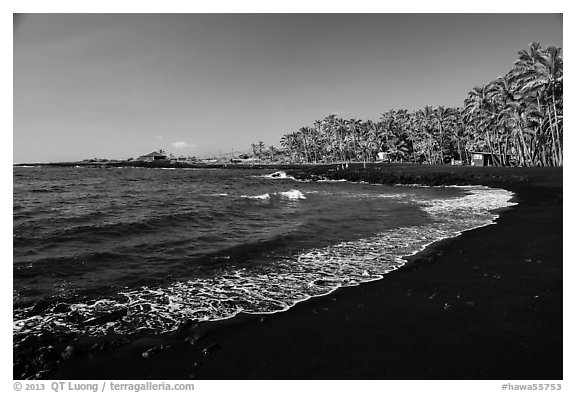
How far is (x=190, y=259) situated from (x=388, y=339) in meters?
8.52

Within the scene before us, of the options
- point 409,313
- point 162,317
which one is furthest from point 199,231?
point 409,313

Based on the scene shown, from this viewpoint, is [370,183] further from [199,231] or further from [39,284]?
[39,284]

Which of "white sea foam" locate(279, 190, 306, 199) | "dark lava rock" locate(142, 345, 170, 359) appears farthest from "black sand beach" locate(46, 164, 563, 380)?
"white sea foam" locate(279, 190, 306, 199)

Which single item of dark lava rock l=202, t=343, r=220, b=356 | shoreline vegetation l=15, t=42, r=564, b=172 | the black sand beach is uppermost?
shoreline vegetation l=15, t=42, r=564, b=172

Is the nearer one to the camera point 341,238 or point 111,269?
point 111,269

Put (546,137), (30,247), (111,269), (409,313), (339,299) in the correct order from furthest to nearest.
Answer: (546,137), (30,247), (111,269), (339,299), (409,313)

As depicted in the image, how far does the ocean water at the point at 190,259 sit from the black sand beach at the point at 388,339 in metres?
0.86

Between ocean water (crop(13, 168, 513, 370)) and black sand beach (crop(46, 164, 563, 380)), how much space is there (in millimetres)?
861

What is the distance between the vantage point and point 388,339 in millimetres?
6352

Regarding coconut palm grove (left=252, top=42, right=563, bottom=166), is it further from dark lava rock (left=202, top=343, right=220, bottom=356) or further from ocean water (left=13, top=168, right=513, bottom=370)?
dark lava rock (left=202, top=343, right=220, bottom=356)

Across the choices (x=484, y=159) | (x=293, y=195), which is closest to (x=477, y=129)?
(x=484, y=159)

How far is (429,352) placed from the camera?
579cm

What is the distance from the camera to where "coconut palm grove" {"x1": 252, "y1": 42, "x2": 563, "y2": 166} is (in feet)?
150
